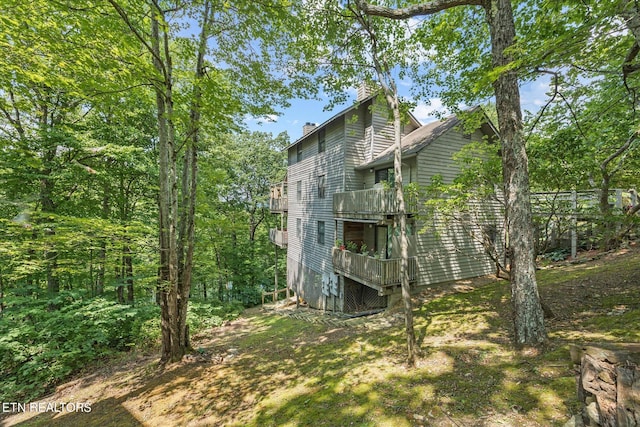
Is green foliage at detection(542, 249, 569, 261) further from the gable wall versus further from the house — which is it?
the gable wall

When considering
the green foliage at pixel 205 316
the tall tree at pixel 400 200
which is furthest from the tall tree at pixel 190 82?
the green foliage at pixel 205 316

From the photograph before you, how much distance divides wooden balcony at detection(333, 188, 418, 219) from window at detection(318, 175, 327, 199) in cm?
191

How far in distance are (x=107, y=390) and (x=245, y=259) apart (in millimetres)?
17724

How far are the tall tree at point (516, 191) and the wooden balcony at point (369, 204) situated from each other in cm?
387

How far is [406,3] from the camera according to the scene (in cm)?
791

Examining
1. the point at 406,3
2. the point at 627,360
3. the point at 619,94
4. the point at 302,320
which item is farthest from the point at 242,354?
the point at 619,94

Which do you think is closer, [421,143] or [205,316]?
[421,143]

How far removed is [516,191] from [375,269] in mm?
5836

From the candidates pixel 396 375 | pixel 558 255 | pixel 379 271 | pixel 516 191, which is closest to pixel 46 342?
pixel 396 375

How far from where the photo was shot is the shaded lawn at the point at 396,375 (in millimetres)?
3580

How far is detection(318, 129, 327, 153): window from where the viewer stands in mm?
14969

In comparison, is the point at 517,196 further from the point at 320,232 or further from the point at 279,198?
the point at 279,198

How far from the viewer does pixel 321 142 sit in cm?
1530

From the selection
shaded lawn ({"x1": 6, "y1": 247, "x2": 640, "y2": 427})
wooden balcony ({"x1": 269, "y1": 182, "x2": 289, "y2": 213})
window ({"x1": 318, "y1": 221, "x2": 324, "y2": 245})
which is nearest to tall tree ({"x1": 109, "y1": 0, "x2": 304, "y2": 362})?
shaded lawn ({"x1": 6, "y1": 247, "x2": 640, "y2": 427})
